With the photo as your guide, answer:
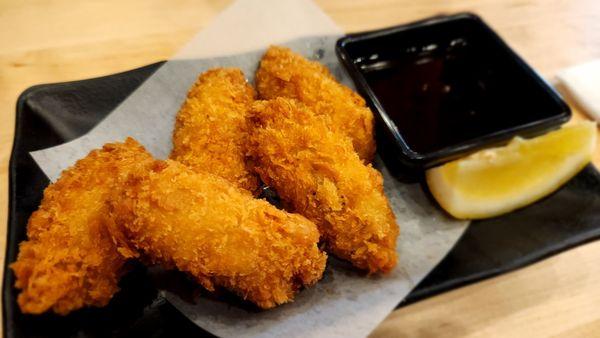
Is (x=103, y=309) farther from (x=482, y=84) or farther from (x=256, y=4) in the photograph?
(x=482, y=84)

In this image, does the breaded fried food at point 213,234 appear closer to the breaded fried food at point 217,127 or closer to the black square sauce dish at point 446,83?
the breaded fried food at point 217,127

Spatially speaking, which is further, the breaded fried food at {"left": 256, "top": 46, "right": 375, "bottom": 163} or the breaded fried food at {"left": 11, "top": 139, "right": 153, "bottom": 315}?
the breaded fried food at {"left": 256, "top": 46, "right": 375, "bottom": 163}

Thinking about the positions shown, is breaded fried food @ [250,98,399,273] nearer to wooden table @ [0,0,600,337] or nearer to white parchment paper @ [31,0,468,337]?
white parchment paper @ [31,0,468,337]

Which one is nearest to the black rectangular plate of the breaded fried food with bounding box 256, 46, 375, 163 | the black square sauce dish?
the black square sauce dish

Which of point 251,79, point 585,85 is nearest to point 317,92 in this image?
point 251,79

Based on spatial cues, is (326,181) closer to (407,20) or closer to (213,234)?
(213,234)

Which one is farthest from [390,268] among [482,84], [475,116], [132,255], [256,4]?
[256,4]
